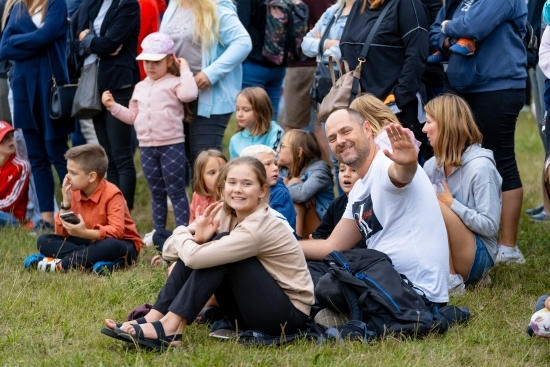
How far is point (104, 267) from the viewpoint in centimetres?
636

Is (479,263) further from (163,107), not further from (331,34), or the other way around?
(163,107)

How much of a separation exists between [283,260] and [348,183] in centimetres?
153

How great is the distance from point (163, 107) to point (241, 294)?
2.81 metres

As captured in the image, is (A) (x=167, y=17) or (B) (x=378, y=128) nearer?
(B) (x=378, y=128)

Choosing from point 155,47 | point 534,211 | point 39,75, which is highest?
point 155,47

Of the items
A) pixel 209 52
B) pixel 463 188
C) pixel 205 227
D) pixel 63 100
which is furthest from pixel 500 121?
pixel 63 100

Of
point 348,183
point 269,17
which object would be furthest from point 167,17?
point 348,183

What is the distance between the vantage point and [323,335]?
4.68m

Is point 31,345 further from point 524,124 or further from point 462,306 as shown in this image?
point 524,124

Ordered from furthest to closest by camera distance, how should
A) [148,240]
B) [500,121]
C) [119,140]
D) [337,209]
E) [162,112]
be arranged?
[119,140] → [148,240] → [162,112] → [500,121] → [337,209]

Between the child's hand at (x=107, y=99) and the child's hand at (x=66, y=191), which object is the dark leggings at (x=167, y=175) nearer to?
the child's hand at (x=107, y=99)

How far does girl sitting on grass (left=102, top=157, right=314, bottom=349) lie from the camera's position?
14.7 ft

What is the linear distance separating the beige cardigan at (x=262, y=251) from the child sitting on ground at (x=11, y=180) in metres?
3.86

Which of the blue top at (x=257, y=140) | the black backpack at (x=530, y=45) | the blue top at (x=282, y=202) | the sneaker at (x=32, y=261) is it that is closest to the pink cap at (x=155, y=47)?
the blue top at (x=257, y=140)
